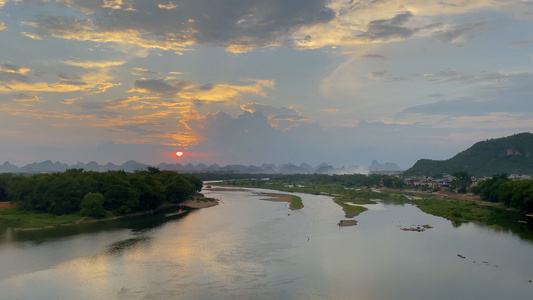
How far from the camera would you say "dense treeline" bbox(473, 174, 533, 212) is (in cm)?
8369

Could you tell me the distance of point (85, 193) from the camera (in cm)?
8156

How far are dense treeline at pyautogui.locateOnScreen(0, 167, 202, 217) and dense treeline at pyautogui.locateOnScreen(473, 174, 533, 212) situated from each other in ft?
293

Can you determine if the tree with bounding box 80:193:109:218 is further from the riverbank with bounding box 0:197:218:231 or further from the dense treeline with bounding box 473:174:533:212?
the dense treeline with bounding box 473:174:533:212

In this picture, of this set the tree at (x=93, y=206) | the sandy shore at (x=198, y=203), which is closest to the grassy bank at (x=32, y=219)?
the tree at (x=93, y=206)

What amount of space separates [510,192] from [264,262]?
80.6 metres

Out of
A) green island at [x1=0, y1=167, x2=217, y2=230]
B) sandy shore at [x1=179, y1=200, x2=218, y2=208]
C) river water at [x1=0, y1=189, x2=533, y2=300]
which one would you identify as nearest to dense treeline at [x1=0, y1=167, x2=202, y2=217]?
green island at [x1=0, y1=167, x2=217, y2=230]

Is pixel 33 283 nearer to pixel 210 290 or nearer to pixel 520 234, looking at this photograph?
pixel 210 290

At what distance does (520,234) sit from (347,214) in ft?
114

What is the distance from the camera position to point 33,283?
35.8m

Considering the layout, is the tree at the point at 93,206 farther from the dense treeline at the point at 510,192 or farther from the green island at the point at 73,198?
the dense treeline at the point at 510,192

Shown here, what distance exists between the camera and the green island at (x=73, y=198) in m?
71.9

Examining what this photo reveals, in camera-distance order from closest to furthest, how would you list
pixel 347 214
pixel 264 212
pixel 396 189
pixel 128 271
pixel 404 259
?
1. pixel 128 271
2. pixel 404 259
3. pixel 347 214
4. pixel 264 212
5. pixel 396 189

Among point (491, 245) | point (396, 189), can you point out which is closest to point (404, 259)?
point (491, 245)

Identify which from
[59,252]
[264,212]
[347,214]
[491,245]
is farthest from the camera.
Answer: [264,212]
